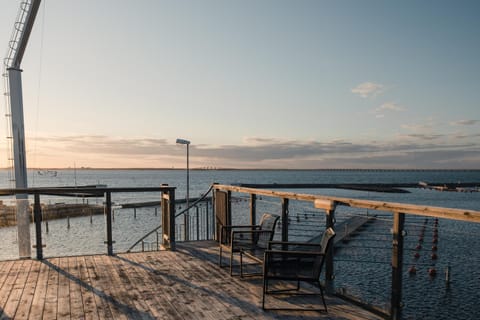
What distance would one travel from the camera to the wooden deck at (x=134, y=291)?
3.19 metres

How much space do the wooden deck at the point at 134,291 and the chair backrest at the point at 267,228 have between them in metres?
0.50

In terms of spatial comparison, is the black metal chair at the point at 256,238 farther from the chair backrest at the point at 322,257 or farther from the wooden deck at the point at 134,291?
the chair backrest at the point at 322,257

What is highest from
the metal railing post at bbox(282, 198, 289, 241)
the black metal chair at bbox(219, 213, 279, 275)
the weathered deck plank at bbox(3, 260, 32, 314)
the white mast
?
the white mast

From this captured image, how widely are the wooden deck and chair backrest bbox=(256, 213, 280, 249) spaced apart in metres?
0.50

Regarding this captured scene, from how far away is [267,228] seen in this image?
4.50m

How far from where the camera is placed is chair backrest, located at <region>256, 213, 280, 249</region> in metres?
4.39

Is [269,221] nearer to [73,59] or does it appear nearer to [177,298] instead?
[177,298]

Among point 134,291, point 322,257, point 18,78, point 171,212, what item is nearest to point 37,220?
point 171,212

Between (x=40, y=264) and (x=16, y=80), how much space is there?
439 centimetres

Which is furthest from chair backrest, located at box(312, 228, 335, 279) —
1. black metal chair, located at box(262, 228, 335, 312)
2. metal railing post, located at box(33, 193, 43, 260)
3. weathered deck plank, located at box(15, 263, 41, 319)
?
metal railing post, located at box(33, 193, 43, 260)

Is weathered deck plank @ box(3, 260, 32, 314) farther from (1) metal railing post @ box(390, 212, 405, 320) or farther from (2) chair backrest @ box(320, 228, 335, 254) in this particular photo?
(1) metal railing post @ box(390, 212, 405, 320)

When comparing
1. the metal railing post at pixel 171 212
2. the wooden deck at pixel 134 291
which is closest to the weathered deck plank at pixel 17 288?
the wooden deck at pixel 134 291

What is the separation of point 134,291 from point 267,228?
6.17 ft

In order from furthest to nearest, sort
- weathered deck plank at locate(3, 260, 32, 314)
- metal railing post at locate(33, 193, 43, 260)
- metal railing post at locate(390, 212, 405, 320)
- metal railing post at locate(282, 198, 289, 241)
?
metal railing post at locate(33, 193, 43, 260) < metal railing post at locate(282, 198, 289, 241) < weathered deck plank at locate(3, 260, 32, 314) < metal railing post at locate(390, 212, 405, 320)
